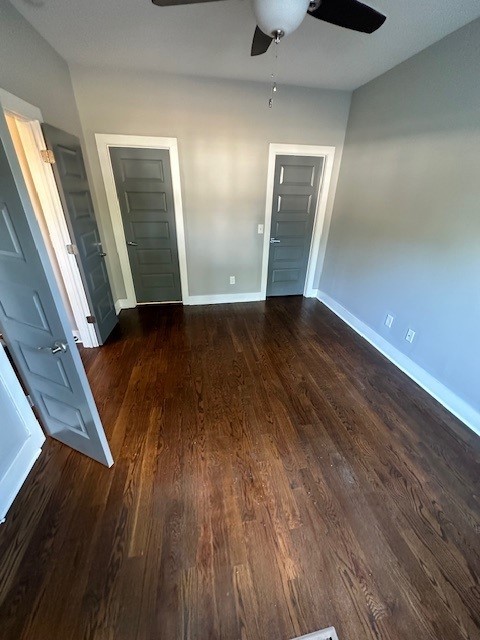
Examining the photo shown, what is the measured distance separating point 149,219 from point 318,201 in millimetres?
2259

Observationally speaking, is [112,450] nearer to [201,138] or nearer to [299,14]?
[299,14]

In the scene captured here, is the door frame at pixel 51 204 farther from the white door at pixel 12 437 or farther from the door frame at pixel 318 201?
the door frame at pixel 318 201

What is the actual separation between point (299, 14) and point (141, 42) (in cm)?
159

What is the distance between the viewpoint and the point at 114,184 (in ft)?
9.59

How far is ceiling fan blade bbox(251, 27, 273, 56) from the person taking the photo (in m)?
1.51

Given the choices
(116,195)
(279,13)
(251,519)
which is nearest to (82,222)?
(116,195)

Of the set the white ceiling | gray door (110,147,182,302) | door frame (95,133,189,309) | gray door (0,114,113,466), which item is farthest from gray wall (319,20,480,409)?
gray door (0,114,113,466)

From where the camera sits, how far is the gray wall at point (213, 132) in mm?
2576

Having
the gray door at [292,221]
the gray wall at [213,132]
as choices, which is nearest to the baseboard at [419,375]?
the gray door at [292,221]

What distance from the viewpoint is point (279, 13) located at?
1137 millimetres

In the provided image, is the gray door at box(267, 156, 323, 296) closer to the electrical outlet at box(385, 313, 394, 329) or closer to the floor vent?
the electrical outlet at box(385, 313, 394, 329)

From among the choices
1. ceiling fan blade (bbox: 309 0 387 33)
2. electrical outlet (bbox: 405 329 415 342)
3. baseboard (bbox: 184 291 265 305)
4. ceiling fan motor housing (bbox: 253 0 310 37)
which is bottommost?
baseboard (bbox: 184 291 265 305)

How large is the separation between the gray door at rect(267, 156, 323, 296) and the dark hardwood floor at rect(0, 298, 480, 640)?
1972 millimetres

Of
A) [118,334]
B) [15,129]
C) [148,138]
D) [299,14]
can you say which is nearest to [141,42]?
[148,138]
